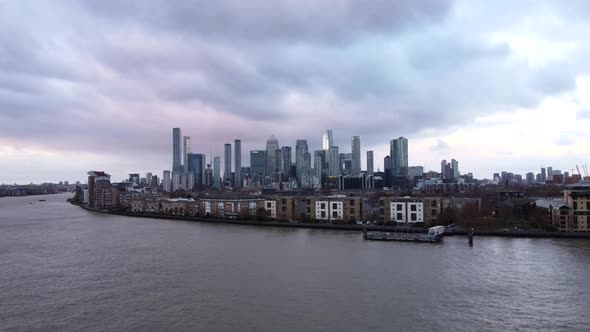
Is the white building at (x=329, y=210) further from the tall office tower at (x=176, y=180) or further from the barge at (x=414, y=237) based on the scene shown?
the tall office tower at (x=176, y=180)

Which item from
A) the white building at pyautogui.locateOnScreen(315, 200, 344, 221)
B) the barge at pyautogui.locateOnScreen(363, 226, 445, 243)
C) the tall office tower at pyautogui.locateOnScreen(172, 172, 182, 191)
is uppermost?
the tall office tower at pyautogui.locateOnScreen(172, 172, 182, 191)

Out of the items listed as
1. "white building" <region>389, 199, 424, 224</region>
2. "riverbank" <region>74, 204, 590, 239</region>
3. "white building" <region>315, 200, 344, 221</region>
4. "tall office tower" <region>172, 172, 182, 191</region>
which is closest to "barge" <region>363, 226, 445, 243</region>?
"riverbank" <region>74, 204, 590, 239</region>

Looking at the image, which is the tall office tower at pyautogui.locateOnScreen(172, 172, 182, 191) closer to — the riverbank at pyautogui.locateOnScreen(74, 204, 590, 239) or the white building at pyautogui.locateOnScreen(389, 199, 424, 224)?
the riverbank at pyautogui.locateOnScreen(74, 204, 590, 239)

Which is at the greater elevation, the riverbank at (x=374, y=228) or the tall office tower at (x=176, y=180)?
the tall office tower at (x=176, y=180)

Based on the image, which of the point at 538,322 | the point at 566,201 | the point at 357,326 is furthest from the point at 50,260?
the point at 566,201

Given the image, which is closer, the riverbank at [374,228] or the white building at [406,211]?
the riverbank at [374,228]

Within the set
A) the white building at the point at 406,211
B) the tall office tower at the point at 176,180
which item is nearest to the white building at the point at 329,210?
the white building at the point at 406,211

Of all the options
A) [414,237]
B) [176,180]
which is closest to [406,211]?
[414,237]

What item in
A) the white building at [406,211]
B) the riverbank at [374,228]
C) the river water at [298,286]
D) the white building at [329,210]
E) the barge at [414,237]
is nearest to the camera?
the river water at [298,286]
